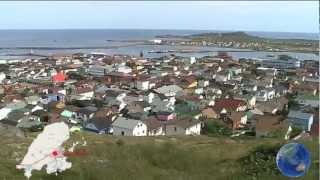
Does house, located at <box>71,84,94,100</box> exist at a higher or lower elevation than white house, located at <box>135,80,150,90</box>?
higher

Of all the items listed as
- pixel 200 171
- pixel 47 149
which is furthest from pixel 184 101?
pixel 47 149

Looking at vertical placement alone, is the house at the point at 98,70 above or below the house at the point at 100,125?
below

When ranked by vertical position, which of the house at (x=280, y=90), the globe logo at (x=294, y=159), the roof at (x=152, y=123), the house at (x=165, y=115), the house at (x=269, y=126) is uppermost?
the globe logo at (x=294, y=159)

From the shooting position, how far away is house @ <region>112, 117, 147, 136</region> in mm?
22109

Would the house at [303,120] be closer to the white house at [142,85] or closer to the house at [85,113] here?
the house at [85,113]

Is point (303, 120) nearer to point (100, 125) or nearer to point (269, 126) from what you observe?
point (269, 126)

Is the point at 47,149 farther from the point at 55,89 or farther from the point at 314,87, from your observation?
the point at 314,87

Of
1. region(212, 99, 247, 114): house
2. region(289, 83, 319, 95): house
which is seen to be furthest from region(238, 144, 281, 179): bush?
region(289, 83, 319, 95): house

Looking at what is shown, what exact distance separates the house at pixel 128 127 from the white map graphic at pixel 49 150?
15.6 metres

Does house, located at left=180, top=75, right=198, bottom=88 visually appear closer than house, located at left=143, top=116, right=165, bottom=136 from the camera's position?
No

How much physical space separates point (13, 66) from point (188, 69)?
762 inches

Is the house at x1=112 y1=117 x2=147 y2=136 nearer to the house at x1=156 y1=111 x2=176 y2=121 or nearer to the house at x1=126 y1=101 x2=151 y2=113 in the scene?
the house at x1=156 y1=111 x2=176 y2=121

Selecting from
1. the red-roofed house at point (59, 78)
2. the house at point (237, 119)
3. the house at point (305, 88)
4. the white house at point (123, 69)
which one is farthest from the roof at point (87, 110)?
the white house at point (123, 69)

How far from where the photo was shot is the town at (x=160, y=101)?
75.5 ft
